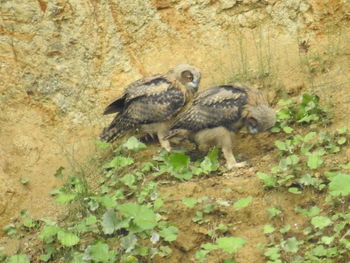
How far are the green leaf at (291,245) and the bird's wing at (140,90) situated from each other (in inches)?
104

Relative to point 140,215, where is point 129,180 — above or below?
below

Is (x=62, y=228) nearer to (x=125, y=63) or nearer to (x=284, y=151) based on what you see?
(x=284, y=151)

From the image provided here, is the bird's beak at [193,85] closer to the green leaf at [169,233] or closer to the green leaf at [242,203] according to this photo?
the green leaf at [242,203]

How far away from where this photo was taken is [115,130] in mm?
8133

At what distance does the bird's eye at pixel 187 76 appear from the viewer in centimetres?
803

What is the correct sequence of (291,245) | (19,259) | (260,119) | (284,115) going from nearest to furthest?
(291,245), (19,259), (260,119), (284,115)

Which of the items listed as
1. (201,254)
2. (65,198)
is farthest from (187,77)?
(201,254)

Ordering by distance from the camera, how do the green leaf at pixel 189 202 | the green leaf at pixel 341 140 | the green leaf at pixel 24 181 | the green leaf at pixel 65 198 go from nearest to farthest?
the green leaf at pixel 189 202 < the green leaf at pixel 65 198 < the green leaf at pixel 341 140 < the green leaf at pixel 24 181

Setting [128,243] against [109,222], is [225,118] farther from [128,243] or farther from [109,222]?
[128,243]

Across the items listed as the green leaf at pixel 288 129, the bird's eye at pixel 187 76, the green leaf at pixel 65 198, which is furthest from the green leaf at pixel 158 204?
the bird's eye at pixel 187 76

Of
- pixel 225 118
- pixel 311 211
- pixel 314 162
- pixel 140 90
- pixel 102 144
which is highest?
pixel 140 90

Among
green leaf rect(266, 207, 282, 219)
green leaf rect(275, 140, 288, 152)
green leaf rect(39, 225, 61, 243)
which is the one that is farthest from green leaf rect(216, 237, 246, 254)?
green leaf rect(275, 140, 288, 152)

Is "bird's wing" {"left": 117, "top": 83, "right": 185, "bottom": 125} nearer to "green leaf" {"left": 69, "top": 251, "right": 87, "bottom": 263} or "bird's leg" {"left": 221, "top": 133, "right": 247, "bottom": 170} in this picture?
"bird's leg" {"left": 221, "top": 133, "right": 247, "bottom": 170}

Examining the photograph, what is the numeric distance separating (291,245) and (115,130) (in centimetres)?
294
